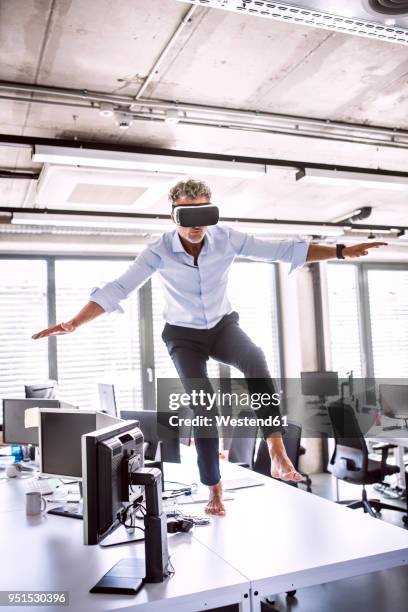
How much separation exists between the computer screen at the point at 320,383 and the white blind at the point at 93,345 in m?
2.33

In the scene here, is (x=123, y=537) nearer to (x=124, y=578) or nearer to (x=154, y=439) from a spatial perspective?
(x=124, y=578)

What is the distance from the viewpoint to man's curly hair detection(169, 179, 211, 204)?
254 cm


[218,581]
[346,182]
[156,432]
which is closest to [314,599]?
[156,432]

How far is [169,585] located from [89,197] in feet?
12.1

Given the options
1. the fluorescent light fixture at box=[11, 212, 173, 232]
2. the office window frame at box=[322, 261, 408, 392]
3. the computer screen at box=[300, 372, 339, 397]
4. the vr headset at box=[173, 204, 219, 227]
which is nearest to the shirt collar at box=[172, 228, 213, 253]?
the vr headset at box=[173, 204, 219, 227]

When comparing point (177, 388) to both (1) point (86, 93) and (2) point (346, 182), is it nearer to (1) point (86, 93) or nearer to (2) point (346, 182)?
(2) point (346, 182)

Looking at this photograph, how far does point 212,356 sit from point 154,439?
1.32 metres

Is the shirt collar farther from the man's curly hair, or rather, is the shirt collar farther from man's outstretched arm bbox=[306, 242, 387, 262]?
man's outstretched arm bbox=[306, 242, 387, 262]

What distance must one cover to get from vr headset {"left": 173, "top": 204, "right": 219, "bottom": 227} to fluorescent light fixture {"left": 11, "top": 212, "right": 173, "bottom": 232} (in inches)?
143

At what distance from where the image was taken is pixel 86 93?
351cm

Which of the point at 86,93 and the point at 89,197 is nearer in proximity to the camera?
the point at 86,93

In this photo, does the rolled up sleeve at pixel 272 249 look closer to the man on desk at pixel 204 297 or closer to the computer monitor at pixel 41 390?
the man on desk at pixel 204 297

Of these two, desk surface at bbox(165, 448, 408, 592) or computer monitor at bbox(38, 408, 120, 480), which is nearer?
desk surface at bbox(165, 448, 408, 592)

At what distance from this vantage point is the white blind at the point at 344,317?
884 cm
